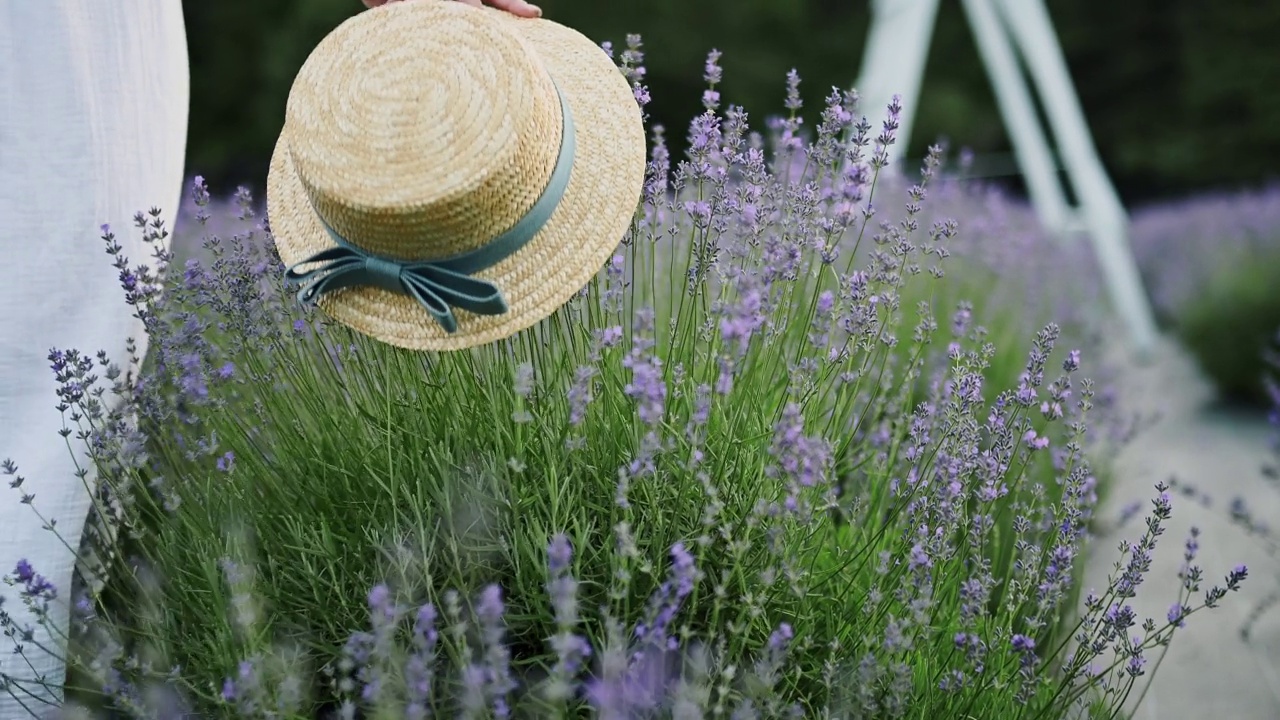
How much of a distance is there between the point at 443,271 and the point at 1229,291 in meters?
5.92

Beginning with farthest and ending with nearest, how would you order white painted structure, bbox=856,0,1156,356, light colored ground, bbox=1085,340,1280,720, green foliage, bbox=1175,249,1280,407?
white painted structure, bbox=856,0,1156,356 < green foliage, bbox=1175,249,1280,407 < light colored ground, bbox=1085,340,1280,720

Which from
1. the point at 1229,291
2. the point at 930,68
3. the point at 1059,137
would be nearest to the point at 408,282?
the point at 1229,291

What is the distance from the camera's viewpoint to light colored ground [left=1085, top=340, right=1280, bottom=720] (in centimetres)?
304

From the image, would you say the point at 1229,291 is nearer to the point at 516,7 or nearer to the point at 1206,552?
the point at 1206,552

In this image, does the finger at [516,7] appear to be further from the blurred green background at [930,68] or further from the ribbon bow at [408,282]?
the blurred green background at [930,68]

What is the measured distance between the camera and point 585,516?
1765mm

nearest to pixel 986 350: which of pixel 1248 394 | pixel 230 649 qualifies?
pixel 230 649

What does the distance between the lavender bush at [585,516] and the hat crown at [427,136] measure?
0.89 ft

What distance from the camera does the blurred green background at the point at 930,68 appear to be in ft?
44.1

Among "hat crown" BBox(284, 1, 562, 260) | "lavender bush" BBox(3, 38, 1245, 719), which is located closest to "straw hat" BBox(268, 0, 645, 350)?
"hat crown" BBox(284, 1, 562, 260)

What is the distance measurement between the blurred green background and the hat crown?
10997 mm

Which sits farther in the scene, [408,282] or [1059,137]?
[1059,137]

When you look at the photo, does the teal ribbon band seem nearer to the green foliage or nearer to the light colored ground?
the light colored ground

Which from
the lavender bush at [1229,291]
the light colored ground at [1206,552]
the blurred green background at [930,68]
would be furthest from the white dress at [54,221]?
the blurred green background at [930,68]
